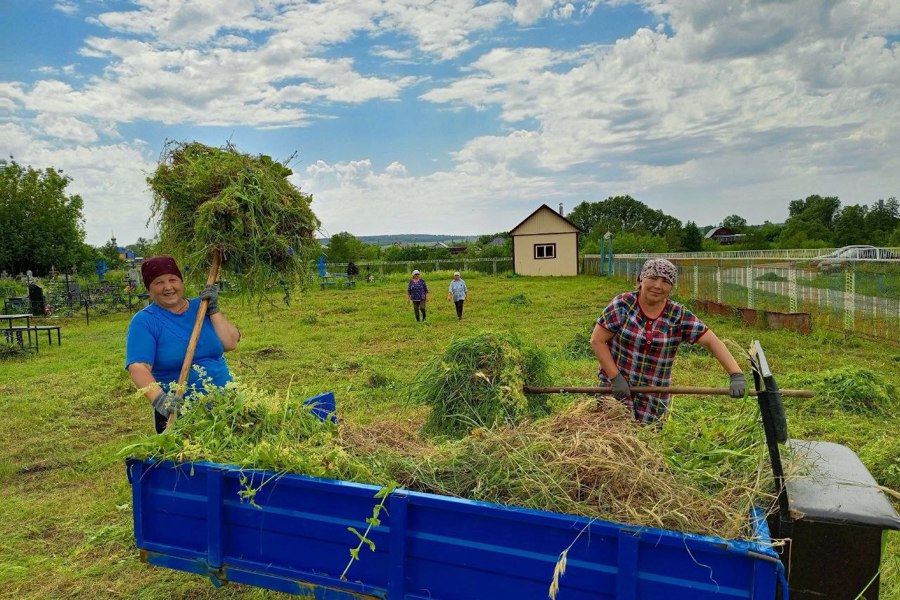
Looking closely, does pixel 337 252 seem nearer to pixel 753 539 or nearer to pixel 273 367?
pixel 273 367

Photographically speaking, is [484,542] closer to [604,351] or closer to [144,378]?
[604,351]

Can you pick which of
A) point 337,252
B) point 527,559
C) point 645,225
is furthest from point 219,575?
point 645,225

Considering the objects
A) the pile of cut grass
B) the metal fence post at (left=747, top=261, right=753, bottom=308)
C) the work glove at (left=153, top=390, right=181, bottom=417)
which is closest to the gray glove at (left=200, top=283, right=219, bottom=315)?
the work glove at (left=153, top=390, right=181, bottom=417)

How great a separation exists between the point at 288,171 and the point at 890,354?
10.4 meters

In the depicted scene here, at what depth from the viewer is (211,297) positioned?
3611mm

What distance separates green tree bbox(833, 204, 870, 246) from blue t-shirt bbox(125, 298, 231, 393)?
211 feet

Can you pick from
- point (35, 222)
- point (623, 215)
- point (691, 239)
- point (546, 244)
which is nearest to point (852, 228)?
point (691, 239)

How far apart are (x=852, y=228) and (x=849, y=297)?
58471 mm

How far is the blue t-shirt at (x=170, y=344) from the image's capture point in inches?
134

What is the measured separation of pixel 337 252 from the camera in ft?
137

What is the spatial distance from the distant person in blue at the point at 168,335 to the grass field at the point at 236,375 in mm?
229

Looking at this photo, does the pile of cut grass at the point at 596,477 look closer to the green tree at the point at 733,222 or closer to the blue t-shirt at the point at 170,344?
the blue t-shirt at the point at 170,344

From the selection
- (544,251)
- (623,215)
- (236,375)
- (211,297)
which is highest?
(623,215)

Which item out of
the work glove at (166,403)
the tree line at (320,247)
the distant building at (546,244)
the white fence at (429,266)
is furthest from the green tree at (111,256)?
the work glove at (166,403)
